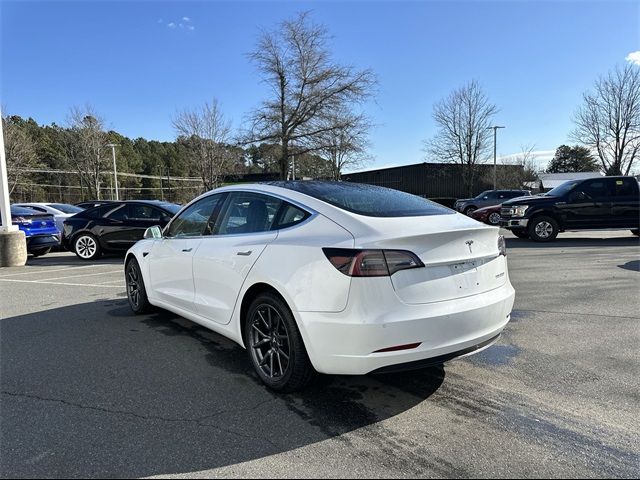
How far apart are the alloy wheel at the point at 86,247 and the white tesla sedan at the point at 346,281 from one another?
878 cm

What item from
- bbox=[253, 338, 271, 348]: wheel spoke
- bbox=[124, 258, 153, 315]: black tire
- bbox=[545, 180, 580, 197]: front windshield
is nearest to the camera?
bbox=[253, 338, 271, 348]: wheel spoke

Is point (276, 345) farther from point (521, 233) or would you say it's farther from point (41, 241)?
point (521, 233)

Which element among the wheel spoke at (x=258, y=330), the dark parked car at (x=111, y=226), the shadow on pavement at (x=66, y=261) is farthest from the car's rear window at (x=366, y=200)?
the shadow on pavement at (x=66, y=261)

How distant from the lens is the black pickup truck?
1277 centimetres

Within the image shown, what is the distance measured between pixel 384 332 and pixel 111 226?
1050 centimetres

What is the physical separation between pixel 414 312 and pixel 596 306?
426cm

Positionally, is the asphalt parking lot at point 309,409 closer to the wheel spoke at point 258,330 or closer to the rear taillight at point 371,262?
the wheel spoke at point 258,330

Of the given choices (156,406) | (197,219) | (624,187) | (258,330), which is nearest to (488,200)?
(624,187)

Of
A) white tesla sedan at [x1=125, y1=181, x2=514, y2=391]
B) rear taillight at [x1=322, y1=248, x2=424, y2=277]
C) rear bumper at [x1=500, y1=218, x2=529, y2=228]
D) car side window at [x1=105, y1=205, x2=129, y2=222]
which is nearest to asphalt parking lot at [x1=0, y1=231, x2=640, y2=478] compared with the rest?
white tesla sedan at [x1=125, y1=181, x2=514, y2=391]

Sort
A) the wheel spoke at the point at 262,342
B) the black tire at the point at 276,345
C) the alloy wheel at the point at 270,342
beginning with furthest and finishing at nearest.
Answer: the wheel spoke at the point at 262,342, the alloy wheel at the point at 270,342, the black tire at the point at 276,345

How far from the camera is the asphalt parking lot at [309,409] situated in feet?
8.43

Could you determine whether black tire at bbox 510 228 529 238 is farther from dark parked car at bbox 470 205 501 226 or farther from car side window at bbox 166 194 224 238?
car side window at bbox 166 194 224 238

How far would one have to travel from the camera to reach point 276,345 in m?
3.41

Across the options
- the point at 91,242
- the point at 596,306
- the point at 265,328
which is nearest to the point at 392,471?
the point at 265,328
